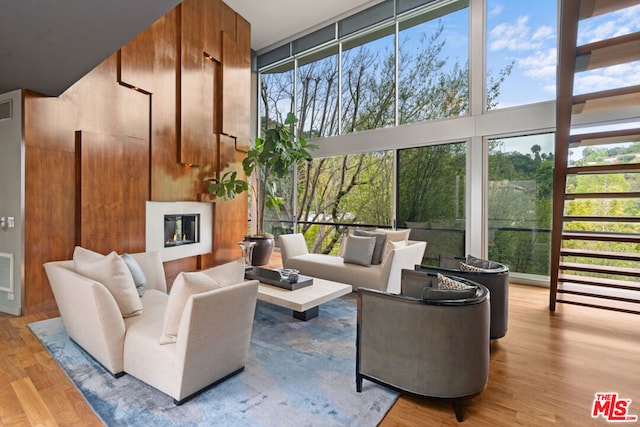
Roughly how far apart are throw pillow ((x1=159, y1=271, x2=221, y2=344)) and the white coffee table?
0.99 m

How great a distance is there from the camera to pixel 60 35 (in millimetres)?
2273

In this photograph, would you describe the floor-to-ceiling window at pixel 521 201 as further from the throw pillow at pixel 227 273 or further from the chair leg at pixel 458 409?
the throw pillow at pixel 227 273

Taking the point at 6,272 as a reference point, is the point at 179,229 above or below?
above

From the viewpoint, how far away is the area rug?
1.79 meters

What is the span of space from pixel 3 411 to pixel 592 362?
3975 mm

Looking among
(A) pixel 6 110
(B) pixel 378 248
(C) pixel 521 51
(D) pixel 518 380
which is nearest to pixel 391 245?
(B) pixel 378 248

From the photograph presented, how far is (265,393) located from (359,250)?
8.20ft

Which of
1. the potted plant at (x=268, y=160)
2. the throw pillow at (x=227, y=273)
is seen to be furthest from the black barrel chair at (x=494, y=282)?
the potted plant at (x=268, y=160)

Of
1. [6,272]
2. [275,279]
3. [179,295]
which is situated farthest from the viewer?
[6,272]

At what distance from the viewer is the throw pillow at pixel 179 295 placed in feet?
6.18

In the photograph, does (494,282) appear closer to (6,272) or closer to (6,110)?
(6,272)

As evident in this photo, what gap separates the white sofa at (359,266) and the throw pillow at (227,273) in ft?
6.65

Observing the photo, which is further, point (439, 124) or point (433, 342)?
point (439, 124)

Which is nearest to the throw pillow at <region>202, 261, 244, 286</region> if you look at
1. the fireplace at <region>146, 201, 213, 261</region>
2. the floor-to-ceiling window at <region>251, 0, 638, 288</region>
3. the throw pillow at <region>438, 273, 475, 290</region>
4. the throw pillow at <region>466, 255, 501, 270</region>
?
the throw pillow at <region>438, 273, 475, 290</region>
